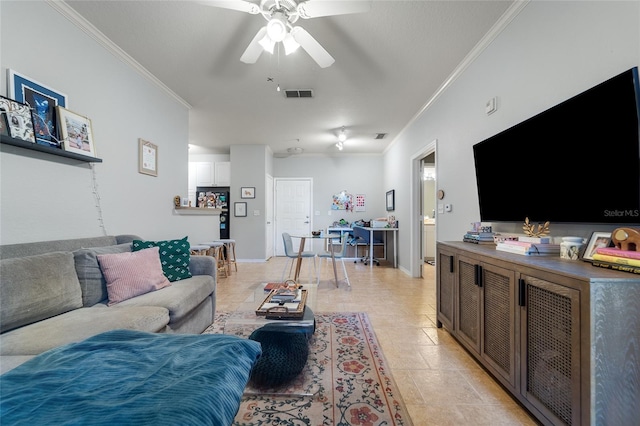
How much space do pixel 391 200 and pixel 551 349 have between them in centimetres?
459

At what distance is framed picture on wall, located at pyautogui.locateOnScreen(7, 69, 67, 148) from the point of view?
1.70 m

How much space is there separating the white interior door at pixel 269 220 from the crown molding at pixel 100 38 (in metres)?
3.12

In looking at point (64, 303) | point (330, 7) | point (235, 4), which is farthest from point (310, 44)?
point (64, 303)

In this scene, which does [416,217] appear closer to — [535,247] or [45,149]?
[535,247]

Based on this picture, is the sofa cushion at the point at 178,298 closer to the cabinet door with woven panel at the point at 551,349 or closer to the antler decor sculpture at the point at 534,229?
the cabinet door with woven panel at the point at 551,349

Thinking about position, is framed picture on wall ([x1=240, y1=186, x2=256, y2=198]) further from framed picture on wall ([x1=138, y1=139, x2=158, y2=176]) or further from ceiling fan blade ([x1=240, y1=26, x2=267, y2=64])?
ceiling fan blade ([x1=240, y1=26, x2=267, y2=64])

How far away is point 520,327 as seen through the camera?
1363 mm

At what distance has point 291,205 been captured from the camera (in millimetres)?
6574

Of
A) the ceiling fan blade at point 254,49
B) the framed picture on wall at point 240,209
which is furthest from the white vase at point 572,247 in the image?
the framed picture on wall at point 240,209

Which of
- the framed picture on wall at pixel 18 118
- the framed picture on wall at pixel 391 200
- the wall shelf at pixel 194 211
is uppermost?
the framed picture on wall at pixel 18 118

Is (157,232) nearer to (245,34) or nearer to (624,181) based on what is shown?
(245,34)

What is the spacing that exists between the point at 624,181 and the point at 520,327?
85 cm

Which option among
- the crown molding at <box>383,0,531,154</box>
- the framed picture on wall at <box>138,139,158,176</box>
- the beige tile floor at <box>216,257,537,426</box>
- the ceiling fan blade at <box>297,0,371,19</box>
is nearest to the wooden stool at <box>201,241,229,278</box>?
the beige tile floor at <box>216,257,537,426</box>

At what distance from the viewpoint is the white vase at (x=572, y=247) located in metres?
1.35
